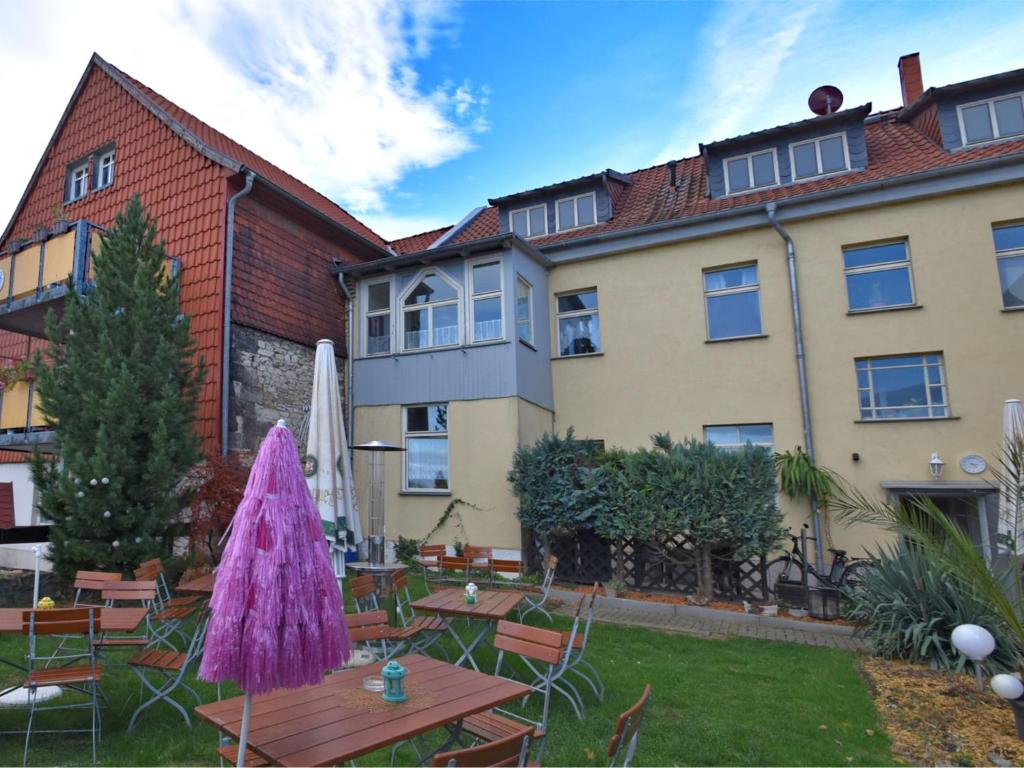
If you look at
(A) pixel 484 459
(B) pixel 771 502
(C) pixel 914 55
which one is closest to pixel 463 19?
(A) pixel 484 459

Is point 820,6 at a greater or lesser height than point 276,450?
greater

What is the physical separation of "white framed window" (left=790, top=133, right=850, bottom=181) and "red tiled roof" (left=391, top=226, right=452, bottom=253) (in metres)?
9.16

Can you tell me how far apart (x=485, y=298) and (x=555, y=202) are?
400 centimetres

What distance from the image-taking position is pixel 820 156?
40.5ft

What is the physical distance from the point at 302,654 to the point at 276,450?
0.85 metres

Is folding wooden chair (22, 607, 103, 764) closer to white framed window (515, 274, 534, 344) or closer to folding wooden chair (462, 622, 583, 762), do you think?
folding wooden chair (462, 622, 583, 762)

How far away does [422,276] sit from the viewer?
1281 cm

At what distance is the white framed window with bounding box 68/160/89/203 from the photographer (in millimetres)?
13812

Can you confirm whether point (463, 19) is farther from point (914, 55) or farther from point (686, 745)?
point (914, 55)

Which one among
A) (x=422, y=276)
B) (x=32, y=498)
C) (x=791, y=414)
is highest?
(x=422, y=276)

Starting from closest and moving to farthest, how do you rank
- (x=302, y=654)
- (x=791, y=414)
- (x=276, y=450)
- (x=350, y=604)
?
1. (x=302, y=654)
2. (x=276, y=450)
3. (x=350, y=604)
4. (x=791, y=414)

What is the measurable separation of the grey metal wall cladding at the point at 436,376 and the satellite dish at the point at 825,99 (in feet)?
33.3

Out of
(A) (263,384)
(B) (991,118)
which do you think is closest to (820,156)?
(B) (991,118)

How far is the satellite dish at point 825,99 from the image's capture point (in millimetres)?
14719
